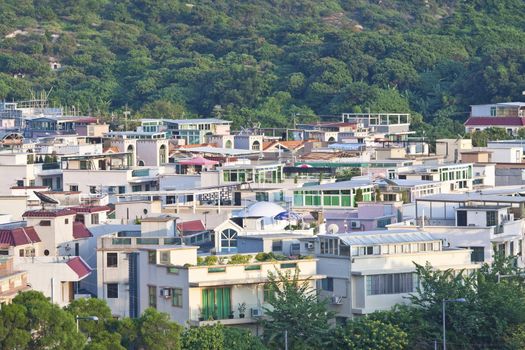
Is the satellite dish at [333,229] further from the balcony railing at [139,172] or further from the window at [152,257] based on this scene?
the balcony railing at [139,172]

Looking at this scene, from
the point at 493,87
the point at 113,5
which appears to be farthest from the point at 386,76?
the point at 113,5

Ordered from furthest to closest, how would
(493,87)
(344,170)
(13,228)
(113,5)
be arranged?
(113,5)
(493,87)
(344,170)
(13,228)

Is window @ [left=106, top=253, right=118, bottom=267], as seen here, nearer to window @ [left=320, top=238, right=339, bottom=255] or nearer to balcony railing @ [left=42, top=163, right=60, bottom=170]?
window @ [left=320, top=238, right=339, bottom=255]

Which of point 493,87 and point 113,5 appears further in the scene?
point 113,5

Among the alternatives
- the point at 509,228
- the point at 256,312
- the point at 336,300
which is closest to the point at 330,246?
the point at 336,300

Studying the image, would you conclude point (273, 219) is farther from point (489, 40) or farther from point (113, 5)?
point (113, 5)

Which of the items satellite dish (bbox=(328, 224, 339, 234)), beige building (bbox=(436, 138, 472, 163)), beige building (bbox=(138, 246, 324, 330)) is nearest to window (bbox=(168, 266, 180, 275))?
beige building (bbox=(138, 246, 324, 330))
